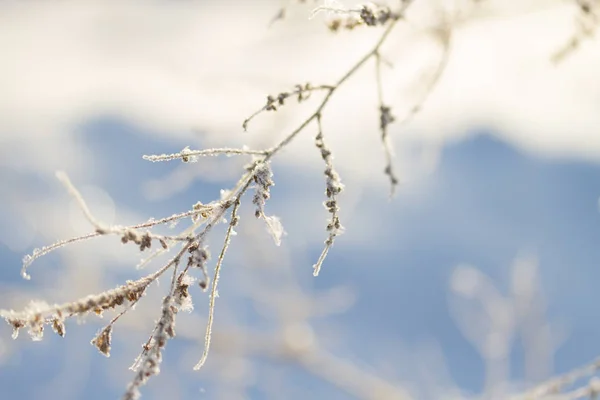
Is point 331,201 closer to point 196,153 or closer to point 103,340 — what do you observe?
point 196,153

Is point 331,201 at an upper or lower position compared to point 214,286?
upper

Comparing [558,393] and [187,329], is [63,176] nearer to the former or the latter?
[558,393]

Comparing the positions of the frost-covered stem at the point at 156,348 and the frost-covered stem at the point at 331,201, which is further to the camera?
the frost-covered stem at the point at 331,201

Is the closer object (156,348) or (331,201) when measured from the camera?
(156,348)

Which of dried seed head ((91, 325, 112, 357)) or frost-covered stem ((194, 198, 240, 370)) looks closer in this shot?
frost-covered stem ((194, 198, 240, 370))

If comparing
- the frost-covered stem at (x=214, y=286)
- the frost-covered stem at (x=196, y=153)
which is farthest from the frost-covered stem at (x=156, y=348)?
the frost-covered stem at (x=196, y=153)

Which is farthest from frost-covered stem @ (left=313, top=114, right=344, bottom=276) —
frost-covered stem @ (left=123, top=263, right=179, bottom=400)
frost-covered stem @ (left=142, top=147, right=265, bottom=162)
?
frost-covered stem @ (left=123, top=263, right=179, bottom=400)

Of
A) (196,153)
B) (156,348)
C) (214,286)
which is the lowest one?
(156,348)

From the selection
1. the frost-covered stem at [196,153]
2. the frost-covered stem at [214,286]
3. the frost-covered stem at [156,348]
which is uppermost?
the frost-covered stem at [196,153]

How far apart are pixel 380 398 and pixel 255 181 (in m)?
7.48

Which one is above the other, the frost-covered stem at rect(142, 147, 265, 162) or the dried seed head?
the frost-covered stem at rect(142, 147, 265, 162)

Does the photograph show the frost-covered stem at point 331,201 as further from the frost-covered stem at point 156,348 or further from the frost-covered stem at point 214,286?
the frost-covered stem at point 156,348

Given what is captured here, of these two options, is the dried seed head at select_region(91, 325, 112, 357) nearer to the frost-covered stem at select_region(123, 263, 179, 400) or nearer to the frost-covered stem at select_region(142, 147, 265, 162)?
the frost-covered stem at select_region(123, 263, 179, 400)

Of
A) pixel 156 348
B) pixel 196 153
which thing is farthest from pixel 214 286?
pixel 196 153
